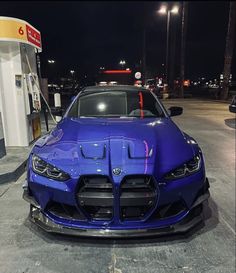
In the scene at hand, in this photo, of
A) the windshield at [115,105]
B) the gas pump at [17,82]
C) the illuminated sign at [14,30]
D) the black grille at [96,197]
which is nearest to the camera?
the black grille at [96,197]

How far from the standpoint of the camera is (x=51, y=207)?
8.77 feet

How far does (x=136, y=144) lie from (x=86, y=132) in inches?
24.3

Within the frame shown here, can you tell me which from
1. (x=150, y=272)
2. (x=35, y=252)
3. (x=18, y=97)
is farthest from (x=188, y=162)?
(x=18, y=97)

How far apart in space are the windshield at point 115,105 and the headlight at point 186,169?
133 cm

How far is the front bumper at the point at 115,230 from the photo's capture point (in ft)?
8.38

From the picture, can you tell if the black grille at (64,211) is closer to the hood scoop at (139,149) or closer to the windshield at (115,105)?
the hood scoop at (139,149)

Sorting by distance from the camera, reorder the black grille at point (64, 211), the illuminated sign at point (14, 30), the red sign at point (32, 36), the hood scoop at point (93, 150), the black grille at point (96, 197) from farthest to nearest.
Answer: the red sign at point (32, 36)
the illuminated sign at point (14, 30)
the hood scoop at point (93, 150)
the black grille at point (64, 211)
the black grille at point (96, 197)

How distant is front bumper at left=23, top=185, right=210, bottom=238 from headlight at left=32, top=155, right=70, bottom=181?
28cm

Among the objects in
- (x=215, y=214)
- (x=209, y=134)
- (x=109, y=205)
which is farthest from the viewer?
(x=209, y=134)

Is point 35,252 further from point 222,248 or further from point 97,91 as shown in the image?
point 97,91

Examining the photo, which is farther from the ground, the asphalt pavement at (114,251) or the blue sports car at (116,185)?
the blue sports car at (116,185)

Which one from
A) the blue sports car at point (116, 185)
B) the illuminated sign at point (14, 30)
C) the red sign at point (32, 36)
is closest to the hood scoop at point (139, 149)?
the blue sports car at point (116, 185)

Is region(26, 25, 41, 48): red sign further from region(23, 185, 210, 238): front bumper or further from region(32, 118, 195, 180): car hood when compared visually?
region(23, 185, 210, 238): front bumper

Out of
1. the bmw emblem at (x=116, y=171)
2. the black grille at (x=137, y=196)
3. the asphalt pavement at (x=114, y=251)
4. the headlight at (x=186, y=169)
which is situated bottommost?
the asphalt pavement at (x=114, y=251)
